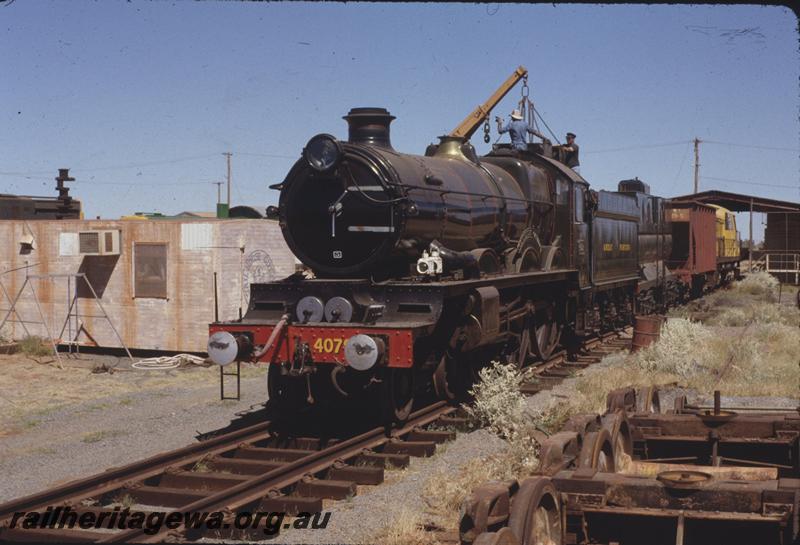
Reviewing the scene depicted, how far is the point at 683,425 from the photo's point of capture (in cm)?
721

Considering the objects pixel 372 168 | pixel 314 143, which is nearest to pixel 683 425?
pixel 372 168

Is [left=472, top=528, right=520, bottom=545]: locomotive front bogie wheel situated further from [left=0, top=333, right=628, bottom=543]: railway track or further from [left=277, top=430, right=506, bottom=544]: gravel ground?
[left=0, top=333, right=628, bottom=543]: railway track

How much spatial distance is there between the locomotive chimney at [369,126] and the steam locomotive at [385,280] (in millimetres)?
16

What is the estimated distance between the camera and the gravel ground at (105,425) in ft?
28.2

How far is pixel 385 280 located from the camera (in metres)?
9.98

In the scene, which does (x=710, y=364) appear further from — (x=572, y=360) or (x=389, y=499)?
(x=389, y=499)

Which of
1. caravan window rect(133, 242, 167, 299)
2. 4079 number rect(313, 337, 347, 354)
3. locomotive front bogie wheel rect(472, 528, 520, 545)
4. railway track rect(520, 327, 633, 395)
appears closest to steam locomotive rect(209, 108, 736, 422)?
4079 number rect(313, 337, 347, 354)

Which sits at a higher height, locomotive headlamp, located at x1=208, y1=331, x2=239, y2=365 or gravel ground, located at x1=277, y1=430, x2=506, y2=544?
locomotive headlamp, located at x1=208, y1=331, x2=239, y2=365

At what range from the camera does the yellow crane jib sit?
26000 mm

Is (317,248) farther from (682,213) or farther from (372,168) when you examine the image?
(682,213)

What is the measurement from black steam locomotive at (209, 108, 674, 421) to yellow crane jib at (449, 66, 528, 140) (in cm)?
1367

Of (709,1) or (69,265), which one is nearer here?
(709,1)

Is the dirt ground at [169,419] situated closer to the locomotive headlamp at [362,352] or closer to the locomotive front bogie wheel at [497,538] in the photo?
the locomotive headlamp at [362,352]

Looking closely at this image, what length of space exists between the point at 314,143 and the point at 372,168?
0.74 metres
